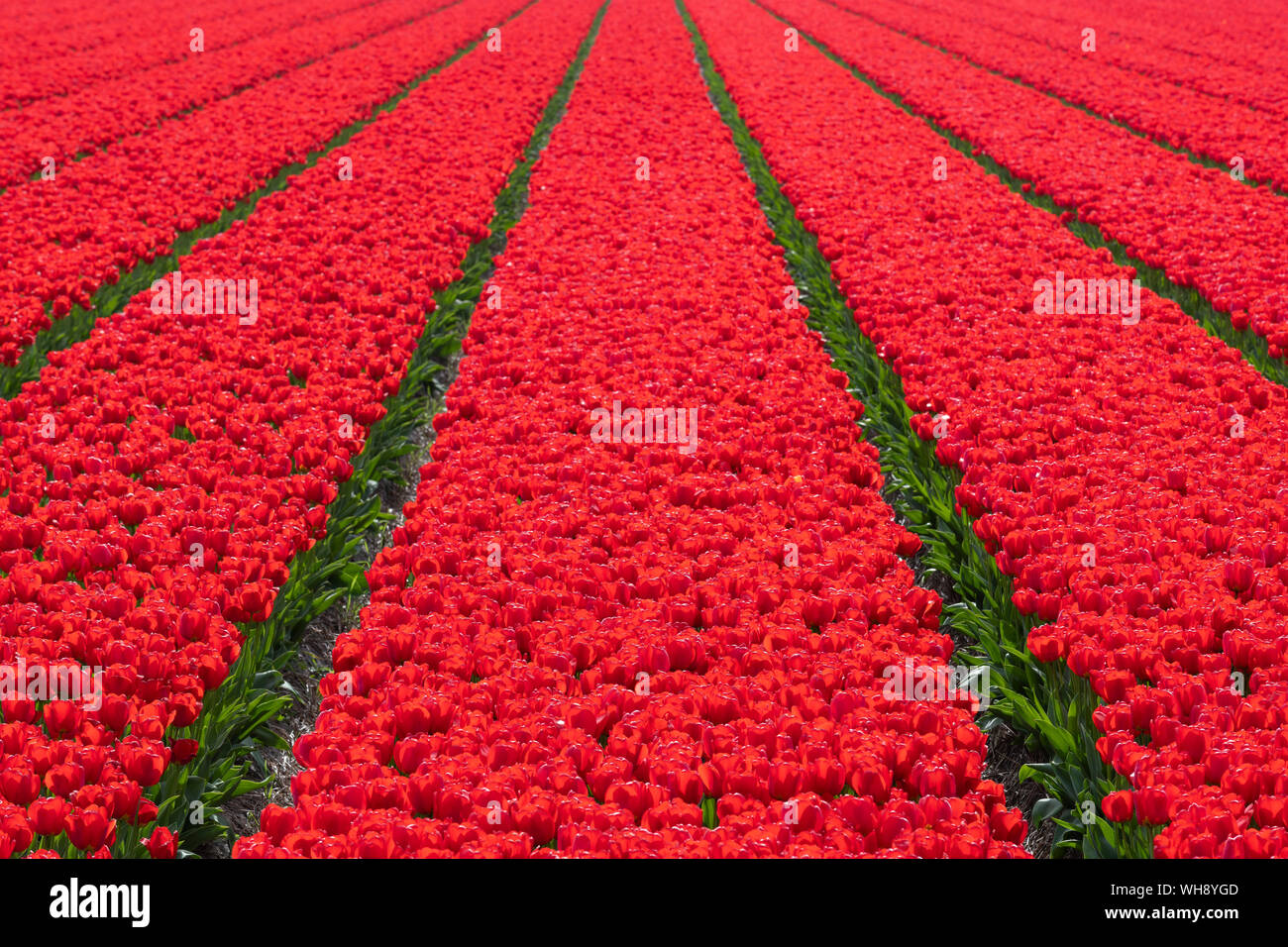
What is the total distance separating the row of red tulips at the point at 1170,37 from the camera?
61.3 feet

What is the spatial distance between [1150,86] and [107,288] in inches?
702

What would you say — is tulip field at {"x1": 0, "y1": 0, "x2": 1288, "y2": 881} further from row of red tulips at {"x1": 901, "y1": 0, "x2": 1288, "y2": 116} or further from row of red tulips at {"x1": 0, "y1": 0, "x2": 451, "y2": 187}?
row of red tulips at {"x1": 901, "y1": 0, "x2": 1288, "y2": 116}

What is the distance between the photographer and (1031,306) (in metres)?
7.70

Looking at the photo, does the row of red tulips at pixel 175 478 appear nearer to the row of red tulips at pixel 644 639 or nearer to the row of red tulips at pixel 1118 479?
the row of red tulips at pixel 644 639

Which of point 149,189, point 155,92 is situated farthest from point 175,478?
point 155,92

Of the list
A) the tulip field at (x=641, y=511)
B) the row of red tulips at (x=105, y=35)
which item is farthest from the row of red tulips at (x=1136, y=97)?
the row of red tulips at (x=105, y=35)

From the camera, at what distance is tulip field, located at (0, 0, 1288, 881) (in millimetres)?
3031

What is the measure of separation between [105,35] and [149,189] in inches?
668

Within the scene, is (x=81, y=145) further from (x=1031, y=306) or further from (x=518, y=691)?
(x=518, y=691)
